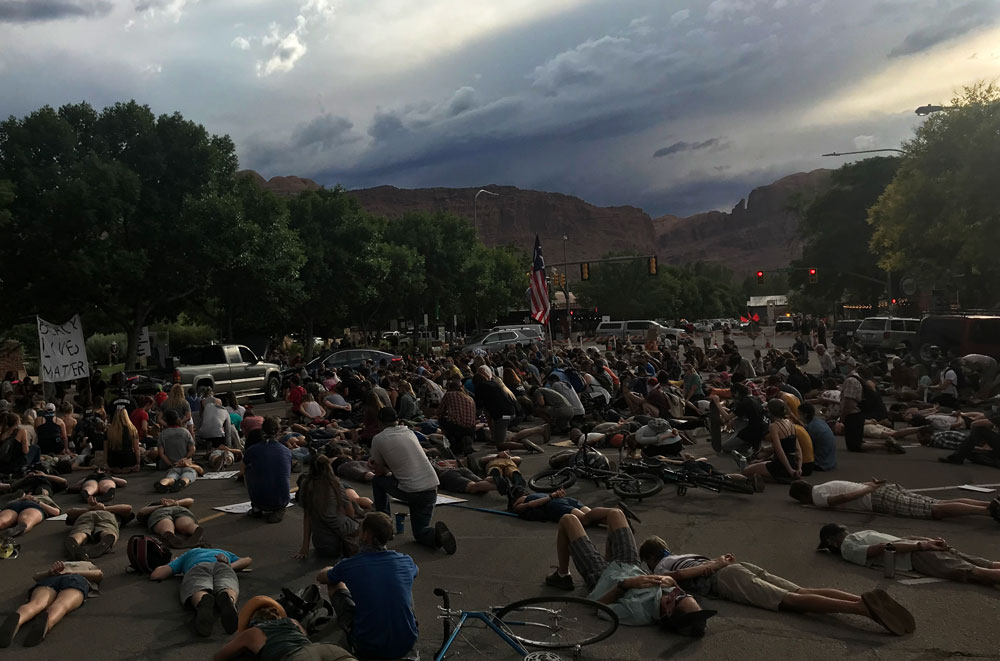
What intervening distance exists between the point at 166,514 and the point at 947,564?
7.90 m

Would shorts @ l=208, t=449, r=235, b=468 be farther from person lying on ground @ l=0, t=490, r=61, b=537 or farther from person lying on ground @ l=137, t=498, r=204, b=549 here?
person lying on ground @ l=137, t=498, r=204, b=549

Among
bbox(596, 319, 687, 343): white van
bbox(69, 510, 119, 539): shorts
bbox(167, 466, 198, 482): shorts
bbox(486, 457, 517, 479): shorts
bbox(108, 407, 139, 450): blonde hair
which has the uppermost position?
bbox(108, 407, 139, 450): blonde hair

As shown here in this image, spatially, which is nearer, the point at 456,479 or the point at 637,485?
the point at 637,485

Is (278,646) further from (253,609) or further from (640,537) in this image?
(640,537)

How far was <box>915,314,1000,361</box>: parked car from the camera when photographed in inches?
1050

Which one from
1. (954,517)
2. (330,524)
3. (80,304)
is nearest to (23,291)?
(80,304)

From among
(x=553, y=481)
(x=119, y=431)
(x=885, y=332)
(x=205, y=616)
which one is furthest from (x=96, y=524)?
(x=885, y=332)

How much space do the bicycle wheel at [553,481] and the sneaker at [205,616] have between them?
5.33 m

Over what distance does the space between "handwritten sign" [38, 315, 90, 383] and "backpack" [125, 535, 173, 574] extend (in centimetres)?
1262

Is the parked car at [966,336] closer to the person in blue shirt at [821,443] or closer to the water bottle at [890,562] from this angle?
the person in blue shirt at [821,443]

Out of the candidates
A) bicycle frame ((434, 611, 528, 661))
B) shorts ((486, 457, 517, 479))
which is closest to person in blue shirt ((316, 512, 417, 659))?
bicycle frame ((434, 611, 528, 661))

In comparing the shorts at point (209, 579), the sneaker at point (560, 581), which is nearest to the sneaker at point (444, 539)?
the sneaker at point (560, 581)

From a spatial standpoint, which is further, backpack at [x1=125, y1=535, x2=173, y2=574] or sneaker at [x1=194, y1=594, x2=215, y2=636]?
backpack at [x1=125, y1=535, x2=173, y2=574]

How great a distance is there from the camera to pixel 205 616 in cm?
626
